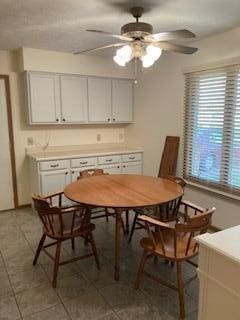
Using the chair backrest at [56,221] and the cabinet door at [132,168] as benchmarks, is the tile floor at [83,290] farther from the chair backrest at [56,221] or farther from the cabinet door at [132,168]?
the cabinet door at [132,168]

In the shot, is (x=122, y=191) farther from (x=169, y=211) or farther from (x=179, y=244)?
(x=179, y=244)

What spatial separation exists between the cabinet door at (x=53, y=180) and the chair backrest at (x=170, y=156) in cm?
146

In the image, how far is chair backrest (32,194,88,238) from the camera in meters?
2.30

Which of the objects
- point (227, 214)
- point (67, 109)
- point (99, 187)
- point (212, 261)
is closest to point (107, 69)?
point (67, 109)

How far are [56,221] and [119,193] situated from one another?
71 centimetres

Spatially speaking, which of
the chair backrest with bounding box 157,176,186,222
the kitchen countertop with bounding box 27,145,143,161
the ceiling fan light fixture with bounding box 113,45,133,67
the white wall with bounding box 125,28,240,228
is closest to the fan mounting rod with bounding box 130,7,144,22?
the ceiling fan light fixture with bounding box 113,45,133,67

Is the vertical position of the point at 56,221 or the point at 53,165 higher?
the point at 53,165

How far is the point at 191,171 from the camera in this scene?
12.3 feet

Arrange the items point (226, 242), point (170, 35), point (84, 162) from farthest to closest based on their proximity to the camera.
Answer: point (84, 162), point (170, 35), point (226, 242)

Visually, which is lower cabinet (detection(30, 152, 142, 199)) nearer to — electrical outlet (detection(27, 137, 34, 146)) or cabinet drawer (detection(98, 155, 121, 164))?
cabinet drawer (detection(98, 155, 121, 164))

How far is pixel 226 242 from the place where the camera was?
1.27 meters

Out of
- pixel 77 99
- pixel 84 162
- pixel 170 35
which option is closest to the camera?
pixel 170 35

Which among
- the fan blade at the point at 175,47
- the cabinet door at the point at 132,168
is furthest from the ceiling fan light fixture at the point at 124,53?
the cabinet door at the point at 132,168

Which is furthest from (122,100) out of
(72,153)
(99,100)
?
(72,153)
